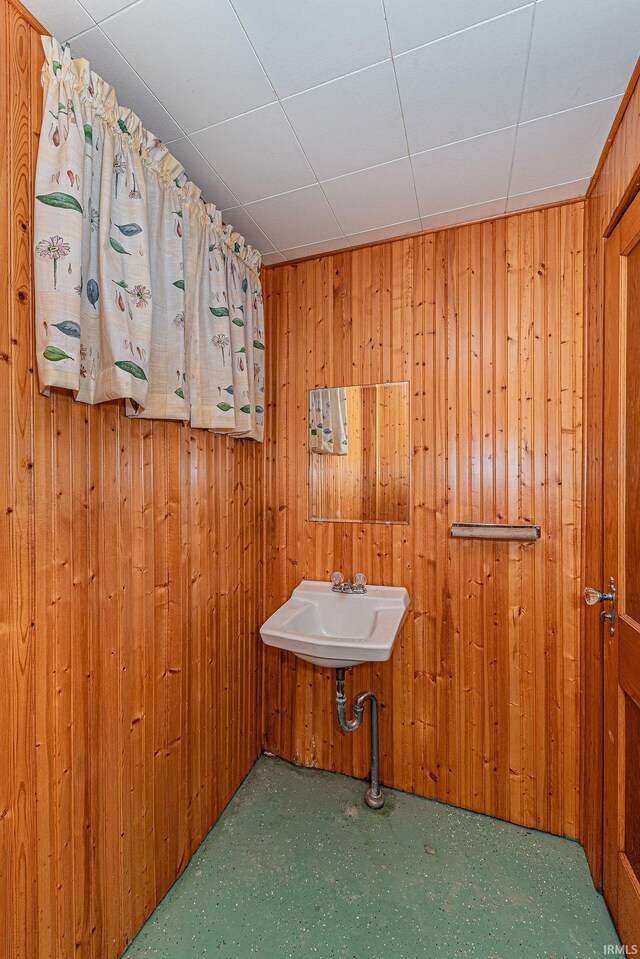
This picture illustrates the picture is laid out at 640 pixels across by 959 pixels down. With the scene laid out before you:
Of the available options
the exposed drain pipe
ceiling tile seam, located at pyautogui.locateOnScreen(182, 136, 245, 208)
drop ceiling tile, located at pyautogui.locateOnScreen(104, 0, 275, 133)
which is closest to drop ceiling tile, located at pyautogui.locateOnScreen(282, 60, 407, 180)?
drop ceiling tile, located at pyautogui.locateOnScreen(104, 0, 275, 133)

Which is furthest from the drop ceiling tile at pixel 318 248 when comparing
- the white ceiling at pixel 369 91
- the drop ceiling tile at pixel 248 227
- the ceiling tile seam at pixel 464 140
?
the ceiling tile seam at pixel 464 140

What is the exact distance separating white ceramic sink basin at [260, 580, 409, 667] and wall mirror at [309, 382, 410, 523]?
0.36m

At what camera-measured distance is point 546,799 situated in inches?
68.6

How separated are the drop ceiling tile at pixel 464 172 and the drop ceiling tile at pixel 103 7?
0.94 metres

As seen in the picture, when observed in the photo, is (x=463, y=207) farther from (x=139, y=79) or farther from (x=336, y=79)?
(x=139, y=79)

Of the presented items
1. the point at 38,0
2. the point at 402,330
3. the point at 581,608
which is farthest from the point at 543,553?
the point at 38,0

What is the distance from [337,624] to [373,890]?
0.93 m

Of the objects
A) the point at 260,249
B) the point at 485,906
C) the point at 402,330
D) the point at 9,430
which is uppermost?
the point at 260,249

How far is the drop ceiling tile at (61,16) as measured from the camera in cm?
97

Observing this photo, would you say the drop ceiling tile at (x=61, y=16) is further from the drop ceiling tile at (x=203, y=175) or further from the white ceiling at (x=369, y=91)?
the drop ceiling tile at (x=203, y=175)

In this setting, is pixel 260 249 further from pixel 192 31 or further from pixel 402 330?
pixel 192 31

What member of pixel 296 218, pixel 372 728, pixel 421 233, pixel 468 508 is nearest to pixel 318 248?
pixel 296 218

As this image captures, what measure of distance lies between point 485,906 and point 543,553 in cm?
128

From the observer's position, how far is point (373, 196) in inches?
65.5
